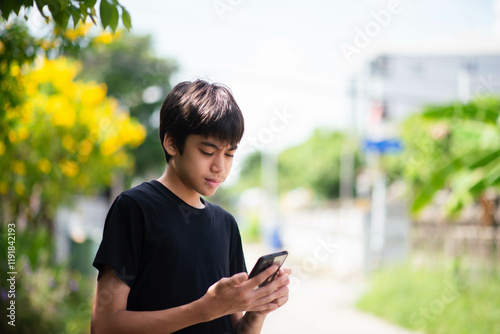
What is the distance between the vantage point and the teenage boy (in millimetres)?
1291

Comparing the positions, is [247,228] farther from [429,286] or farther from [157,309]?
[157,309]

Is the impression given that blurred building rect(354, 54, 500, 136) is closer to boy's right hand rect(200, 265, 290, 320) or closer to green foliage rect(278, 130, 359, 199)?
green foliage rect(278, 130, 359, 199)

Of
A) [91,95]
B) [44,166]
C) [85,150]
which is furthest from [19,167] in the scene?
[91,95]

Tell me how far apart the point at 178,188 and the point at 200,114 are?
22 centimetres

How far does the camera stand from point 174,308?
51.1 inches

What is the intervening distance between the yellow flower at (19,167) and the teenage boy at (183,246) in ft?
16.6

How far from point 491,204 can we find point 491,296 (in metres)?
1.87

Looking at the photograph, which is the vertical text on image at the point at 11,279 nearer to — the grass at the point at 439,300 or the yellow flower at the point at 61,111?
the yellow flower at the point at 61,111

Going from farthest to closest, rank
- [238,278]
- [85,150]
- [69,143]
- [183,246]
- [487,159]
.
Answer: [85,150]
[69,143]
[487,159]
[183,246]
[238,278]

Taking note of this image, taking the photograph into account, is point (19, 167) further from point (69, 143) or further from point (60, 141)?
point (69, 143)

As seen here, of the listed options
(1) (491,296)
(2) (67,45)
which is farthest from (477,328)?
(2) (67,45)

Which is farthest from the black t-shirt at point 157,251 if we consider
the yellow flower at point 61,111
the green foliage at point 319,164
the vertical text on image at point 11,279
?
the green foliage at point 319,164

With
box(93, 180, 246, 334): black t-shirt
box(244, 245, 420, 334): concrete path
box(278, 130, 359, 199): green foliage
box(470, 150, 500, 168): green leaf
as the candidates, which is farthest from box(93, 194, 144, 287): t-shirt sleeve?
box(278, 130, 359, 199): green foliage

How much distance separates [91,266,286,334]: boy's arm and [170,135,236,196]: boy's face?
0.33 meters
